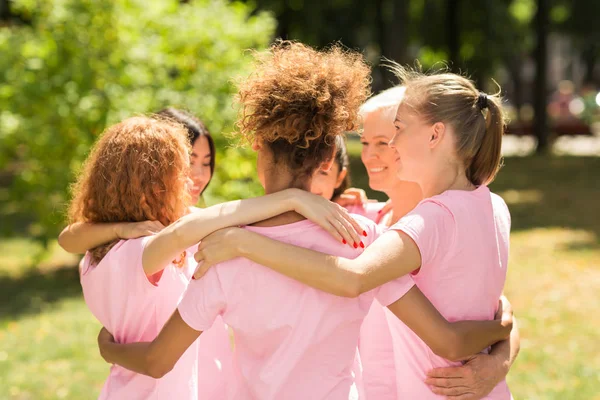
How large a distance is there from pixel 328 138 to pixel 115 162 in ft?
2.39

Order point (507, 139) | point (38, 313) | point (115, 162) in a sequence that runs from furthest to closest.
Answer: point (507, 139) < point (38, 313) < point (115, 162)

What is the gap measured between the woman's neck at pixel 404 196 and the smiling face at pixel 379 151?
0.04 m

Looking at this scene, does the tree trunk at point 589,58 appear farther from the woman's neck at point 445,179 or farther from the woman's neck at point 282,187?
the woman's neck at point 282,187

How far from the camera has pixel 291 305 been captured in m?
2.17

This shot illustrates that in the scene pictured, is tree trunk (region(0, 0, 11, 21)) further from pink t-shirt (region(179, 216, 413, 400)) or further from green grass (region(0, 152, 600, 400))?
pink t-shirt (region(179, 216, 413, 400))

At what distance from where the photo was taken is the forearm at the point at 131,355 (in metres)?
2.28

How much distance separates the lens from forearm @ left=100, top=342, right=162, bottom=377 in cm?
228

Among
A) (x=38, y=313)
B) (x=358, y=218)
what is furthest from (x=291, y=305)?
(x=38, y=313)

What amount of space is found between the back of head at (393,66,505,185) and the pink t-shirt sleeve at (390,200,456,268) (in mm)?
240

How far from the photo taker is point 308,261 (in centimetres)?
213

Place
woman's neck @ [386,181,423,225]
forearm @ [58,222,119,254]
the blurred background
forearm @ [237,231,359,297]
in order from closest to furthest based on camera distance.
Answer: forearm @ [237,231,359,297] → forearm @ [58,222,119,254] → woman's neck @ [386,181,423,225] → the blurred background

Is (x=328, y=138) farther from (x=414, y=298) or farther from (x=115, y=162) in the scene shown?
(x=115, y=162)

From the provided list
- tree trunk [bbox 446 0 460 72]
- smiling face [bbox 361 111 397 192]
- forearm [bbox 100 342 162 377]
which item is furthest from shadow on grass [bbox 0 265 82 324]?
tree trunk [bbox 446 0 460 72]

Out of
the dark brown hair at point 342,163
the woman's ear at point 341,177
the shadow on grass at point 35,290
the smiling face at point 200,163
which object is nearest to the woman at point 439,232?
the dark brown hair at point 342,163
